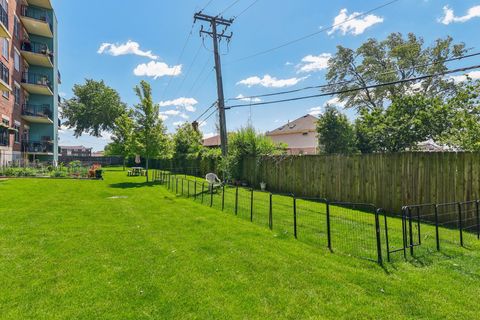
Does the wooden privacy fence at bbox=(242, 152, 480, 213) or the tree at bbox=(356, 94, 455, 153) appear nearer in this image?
the wooden privacy fence at bbox=(242, 152, 480, 213)

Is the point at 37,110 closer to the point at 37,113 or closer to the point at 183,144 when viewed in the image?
the point at 37,113

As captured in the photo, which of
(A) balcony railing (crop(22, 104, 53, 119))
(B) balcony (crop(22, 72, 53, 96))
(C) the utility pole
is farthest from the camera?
(A) balcony railing (crop(22, 104, 53, 119))

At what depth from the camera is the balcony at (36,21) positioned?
25.7 meters

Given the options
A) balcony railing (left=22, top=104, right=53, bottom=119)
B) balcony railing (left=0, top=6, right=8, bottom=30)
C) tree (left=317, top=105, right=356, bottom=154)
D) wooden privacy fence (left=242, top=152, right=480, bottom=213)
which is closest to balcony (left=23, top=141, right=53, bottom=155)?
balcony railing (left=22, top=104, right=53, bottom=119)

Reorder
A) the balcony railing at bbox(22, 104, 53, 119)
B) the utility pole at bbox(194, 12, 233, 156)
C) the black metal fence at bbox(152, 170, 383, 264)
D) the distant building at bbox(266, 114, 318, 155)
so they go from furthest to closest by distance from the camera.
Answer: the distant building at bbox(266, 114, 318, 155)
the balcony railing at bbox(22, 104, 53, 119)
the utility pole at bbox(194, 12, 233, 156)
the black metal fence at bbox(152, 170, 383, 264)

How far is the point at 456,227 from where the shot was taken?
8398 mm

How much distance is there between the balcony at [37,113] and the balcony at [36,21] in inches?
274

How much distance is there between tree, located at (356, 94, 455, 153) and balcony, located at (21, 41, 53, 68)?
1135 inches

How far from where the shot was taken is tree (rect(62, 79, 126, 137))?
53344 millimetres

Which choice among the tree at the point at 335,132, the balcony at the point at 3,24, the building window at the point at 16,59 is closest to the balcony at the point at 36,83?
the building window at the point at 16,59

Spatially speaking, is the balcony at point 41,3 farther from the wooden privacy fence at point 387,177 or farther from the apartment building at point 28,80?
the wooden privacy fence at point 387,177

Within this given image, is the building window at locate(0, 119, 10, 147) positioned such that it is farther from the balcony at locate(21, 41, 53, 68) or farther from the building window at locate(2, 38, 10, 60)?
the balcony at locate(21, 41, 53, 68)

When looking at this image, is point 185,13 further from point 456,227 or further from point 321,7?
point 456,227

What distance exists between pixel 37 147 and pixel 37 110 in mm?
3698
